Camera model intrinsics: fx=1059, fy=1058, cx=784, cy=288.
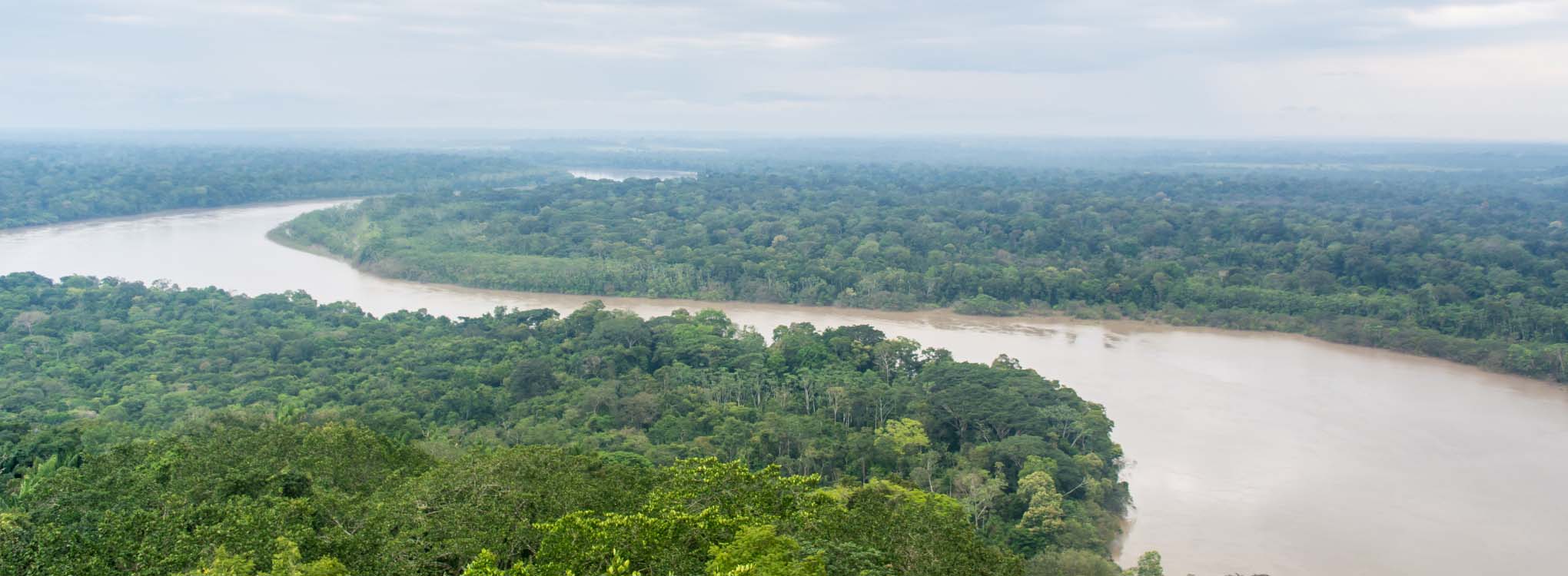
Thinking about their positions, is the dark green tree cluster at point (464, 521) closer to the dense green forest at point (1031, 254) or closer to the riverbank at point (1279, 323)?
the riverbank at point (1279, 323)

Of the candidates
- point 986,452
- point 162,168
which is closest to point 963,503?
point 986,452

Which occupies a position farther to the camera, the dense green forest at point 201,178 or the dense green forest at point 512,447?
the dense green forest at point 201,178

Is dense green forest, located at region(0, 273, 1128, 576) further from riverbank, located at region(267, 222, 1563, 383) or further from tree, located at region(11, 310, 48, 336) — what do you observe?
riverbank, located at region(267, 222, 1563, 383)

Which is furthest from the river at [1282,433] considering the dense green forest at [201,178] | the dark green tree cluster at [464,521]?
the dense green forest at [201,178]

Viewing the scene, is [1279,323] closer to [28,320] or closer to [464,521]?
[464,521]

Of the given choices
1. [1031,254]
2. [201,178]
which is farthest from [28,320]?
[201,178]

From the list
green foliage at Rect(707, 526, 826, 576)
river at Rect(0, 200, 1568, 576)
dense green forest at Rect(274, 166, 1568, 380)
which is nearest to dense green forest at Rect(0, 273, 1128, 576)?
green foliage at Rect(707, 526, 826, 576)

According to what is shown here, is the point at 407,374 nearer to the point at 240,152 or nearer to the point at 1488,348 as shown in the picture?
the point at 1488,348
